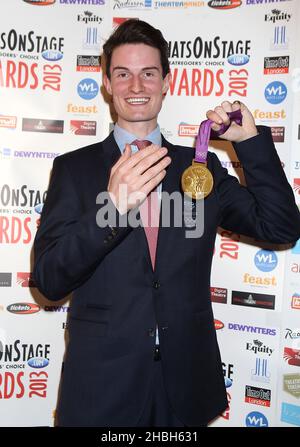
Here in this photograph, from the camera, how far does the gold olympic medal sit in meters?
1.76

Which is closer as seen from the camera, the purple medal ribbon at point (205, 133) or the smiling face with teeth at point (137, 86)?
the purple medal ribbon at point (205, 133)

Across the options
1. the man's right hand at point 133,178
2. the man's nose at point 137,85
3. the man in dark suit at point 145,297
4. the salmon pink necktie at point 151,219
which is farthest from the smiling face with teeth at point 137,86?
the man's right hand at point 133,178

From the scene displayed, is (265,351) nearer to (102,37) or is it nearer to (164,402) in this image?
(164,402)

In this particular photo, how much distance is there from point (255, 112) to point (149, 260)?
1.51m

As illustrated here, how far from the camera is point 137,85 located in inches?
77.0

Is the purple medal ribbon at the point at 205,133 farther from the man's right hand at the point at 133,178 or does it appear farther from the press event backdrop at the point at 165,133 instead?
the press event backdrop at the point at 165,133

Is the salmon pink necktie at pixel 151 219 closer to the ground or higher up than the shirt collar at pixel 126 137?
closer to the ground

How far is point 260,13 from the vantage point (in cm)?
282

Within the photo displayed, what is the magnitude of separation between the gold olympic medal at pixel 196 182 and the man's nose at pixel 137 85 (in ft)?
1.39

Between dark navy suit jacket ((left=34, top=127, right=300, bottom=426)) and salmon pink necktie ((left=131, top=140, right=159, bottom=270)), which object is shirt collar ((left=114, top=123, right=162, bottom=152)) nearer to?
dark navy suit jacket ((left=34, top=127, right=300, bottom=426))

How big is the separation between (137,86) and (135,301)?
34.4 inches

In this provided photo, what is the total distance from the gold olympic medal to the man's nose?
0.42m

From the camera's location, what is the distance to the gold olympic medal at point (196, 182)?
1.76m

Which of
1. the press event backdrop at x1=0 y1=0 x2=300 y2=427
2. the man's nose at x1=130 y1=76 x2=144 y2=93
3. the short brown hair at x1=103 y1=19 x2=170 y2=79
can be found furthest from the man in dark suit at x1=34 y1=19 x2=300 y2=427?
the press event backdrop at x1=0 y1=0 x2=300 y2=427
